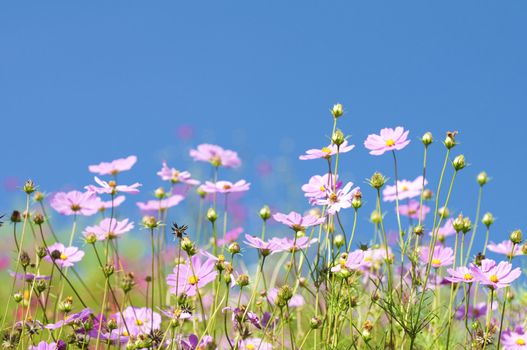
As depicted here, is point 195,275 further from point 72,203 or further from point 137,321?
point 72,203

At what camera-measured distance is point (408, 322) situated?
5.24 ft

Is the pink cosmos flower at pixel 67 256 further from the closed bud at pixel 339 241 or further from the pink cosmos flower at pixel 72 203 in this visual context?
the closed bud at pixel 339 241

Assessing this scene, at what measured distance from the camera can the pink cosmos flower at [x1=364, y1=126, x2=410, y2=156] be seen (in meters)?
1.78

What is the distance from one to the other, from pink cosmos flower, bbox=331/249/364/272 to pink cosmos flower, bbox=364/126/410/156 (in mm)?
241

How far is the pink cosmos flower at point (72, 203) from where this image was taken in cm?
205

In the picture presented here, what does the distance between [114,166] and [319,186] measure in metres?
0.74

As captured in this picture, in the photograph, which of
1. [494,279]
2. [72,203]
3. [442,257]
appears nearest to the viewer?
Answer: [494,279]

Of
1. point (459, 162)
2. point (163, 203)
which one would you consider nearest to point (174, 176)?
point (163, 203)

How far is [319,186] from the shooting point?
72.1 inches

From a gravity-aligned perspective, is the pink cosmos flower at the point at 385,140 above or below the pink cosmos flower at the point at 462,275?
above

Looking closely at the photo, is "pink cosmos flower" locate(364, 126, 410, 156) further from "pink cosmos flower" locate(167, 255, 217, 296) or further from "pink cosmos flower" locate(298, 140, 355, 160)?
"pink cosmos flower" locate(167, 255, 217, 296)

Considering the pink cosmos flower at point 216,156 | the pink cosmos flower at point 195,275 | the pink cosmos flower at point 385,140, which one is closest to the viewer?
the pink cosmos flower at point 195,275

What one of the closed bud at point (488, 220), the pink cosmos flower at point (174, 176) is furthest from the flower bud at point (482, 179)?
the pink cosmos flower at point (174, 176)

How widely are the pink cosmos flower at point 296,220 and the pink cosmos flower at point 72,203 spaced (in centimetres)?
63
